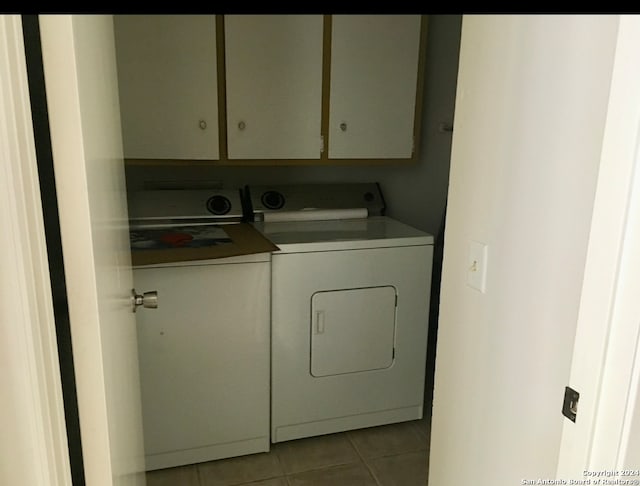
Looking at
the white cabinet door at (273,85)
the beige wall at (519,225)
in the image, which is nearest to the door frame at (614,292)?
the beige wall at (519,225)

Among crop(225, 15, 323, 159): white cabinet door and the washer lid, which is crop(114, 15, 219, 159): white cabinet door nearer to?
crop(225, 15, 323, 159): white cabinet door

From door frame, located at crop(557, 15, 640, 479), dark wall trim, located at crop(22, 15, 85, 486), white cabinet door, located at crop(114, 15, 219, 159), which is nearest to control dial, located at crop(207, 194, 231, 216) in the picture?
white cabinet door, located at crop(114, 15, 219, 159)

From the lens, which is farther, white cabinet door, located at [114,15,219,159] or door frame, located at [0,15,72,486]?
white cabinet door, located at [114,15,219,159]

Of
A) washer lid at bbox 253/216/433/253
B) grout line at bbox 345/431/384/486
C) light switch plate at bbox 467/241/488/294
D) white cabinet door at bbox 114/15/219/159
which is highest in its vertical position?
white cabinet door at bbox 114/15/219/159

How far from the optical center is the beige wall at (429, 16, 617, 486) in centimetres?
88

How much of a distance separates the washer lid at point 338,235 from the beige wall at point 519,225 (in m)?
0.87

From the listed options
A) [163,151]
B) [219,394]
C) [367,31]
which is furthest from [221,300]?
[367,31]

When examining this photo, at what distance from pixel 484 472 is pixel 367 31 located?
6.21 feet

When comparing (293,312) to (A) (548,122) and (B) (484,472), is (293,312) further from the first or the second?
(A) (548,122)

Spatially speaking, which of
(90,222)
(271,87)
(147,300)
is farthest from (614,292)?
(271,87)

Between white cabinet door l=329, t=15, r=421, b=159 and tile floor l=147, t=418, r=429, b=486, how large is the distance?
52.1 inches

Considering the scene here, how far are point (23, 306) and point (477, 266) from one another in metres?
0.89

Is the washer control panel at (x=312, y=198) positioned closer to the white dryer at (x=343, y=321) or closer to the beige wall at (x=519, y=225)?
the white dryer at (x=343, y=321)

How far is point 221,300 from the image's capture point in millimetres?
2010
